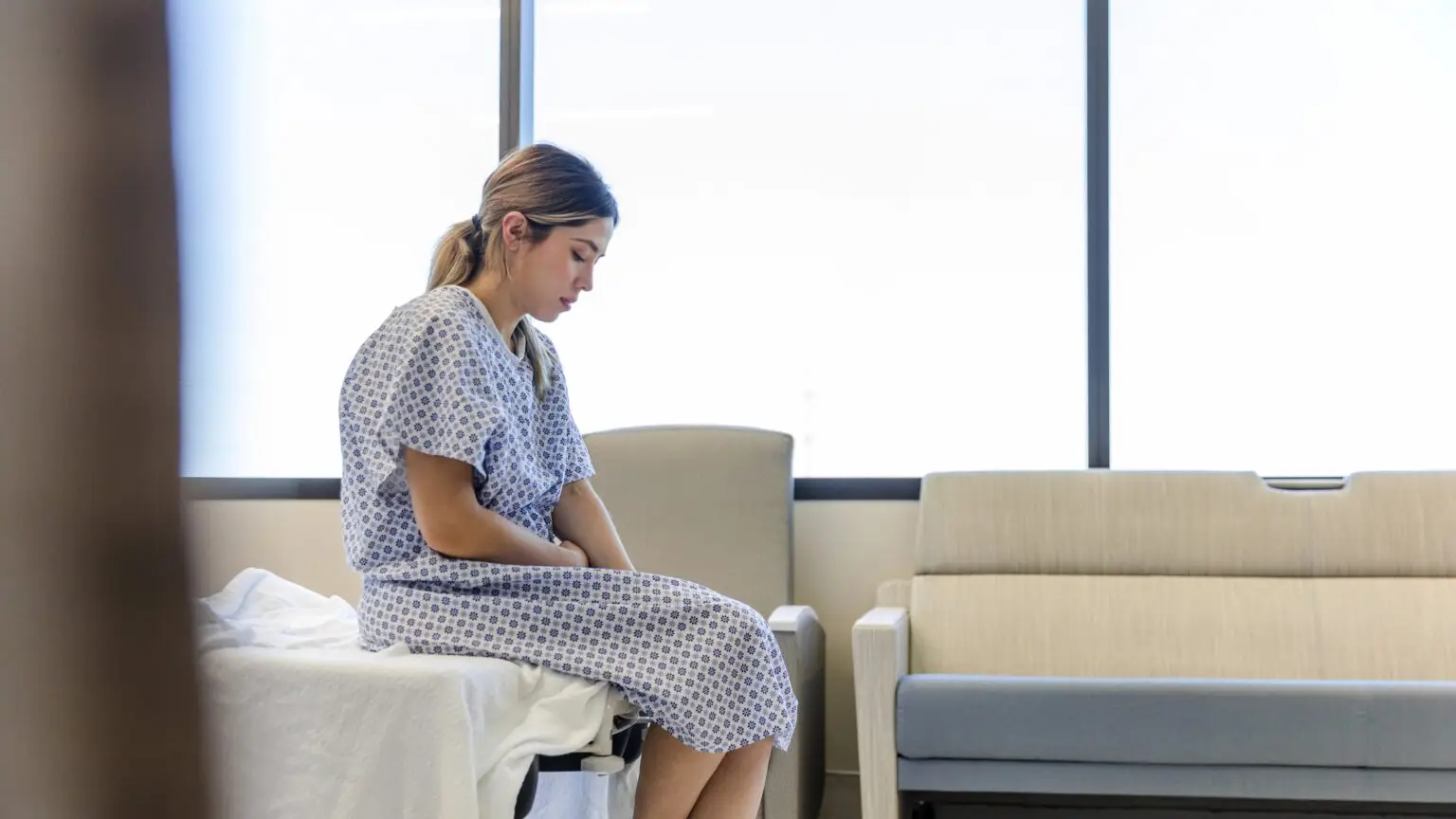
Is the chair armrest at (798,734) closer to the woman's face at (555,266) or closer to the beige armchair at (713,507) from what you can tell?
the beige armchair at (713,507)

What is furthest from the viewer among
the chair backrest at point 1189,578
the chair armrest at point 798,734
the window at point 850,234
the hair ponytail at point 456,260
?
the window at point 850,234

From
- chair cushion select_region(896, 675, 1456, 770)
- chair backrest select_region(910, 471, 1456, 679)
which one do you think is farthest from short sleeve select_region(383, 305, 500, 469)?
chair backrest select_region(910, 471, 1456, 679)

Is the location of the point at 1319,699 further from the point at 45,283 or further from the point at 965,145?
the point at 45,283

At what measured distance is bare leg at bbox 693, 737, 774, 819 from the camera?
1766mm

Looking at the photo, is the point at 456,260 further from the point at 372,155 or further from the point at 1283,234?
the point at 1283,234

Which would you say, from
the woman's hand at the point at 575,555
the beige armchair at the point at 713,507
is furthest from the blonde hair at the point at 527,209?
the beige armchair at the point at 713,507

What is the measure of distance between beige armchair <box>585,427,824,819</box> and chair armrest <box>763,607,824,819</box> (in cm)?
4

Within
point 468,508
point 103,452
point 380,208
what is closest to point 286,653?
point 468,508

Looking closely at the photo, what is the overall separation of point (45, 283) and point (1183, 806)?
2579mm

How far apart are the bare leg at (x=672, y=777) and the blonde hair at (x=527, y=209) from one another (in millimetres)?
548

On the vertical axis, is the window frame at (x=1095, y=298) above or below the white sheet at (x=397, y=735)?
above

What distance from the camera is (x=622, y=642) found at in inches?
66.1

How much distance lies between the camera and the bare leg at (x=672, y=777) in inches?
67.7

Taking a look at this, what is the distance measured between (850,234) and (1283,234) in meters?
1.11
